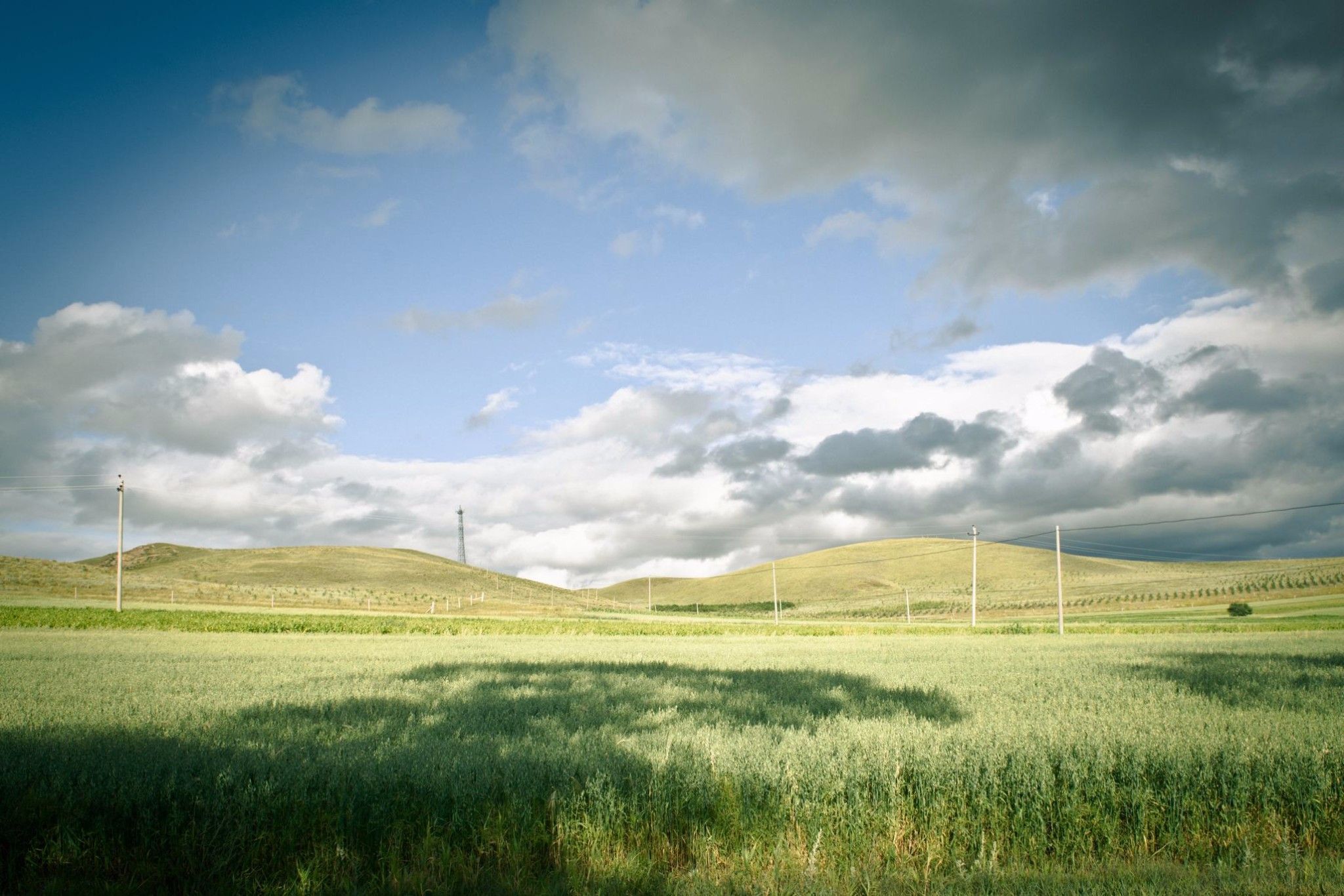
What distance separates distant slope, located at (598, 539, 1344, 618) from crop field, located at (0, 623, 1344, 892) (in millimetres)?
108878

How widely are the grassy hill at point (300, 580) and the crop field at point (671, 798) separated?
91.1 meters

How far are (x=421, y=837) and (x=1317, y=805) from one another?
972 cm

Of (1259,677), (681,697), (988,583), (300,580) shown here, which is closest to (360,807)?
(681,697)

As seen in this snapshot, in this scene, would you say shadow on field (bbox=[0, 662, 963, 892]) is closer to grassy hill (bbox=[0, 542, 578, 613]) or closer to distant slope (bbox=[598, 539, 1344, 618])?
grassy hill (bbox=[0, 542, 578, 613])

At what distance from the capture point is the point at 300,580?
13600cm

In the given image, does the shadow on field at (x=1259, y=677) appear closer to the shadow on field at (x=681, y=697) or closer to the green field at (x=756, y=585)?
the shadow on field at (x=681, y=697)

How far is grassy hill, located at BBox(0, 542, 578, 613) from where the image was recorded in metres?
93.6

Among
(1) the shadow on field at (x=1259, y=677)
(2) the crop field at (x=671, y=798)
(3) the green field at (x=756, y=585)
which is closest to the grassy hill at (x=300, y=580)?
(3) the green field at (x=756, y=585)

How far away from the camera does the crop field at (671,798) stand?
20.1ft

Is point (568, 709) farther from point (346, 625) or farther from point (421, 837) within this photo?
point (346, 625)

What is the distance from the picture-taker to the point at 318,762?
8.03 m

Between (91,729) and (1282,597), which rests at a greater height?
(91,729)

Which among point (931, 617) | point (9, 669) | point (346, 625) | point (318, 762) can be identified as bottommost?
point (931, 617)

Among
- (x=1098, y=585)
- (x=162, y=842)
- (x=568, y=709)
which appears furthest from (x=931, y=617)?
(x=162, y=842)
